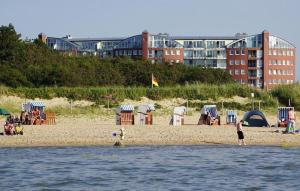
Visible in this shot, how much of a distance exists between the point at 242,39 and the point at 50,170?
91.1 m

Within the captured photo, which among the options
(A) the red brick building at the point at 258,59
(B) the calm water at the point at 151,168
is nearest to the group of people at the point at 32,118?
(B) the calm water at the point at 151,168

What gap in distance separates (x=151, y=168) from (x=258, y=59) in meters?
89.9

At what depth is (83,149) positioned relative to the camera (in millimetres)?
31688

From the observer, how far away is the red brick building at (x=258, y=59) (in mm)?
114812

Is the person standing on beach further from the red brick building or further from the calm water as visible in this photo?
the red brick building

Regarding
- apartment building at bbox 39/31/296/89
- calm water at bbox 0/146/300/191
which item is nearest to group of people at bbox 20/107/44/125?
calm water at bbox 0/146/300/191

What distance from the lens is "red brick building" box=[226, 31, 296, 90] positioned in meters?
115

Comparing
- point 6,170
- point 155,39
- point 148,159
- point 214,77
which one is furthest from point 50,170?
point 155,39

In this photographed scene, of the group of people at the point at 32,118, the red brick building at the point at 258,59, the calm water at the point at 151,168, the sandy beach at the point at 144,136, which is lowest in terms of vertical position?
the calm water at the point at 151,168

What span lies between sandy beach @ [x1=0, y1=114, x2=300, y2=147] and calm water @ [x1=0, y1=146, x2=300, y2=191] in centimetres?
107

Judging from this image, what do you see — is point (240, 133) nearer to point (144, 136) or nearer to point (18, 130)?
point (144, 136)

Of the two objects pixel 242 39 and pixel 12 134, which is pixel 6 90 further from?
pixel 242 39

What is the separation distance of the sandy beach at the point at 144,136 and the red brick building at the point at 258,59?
77.1m

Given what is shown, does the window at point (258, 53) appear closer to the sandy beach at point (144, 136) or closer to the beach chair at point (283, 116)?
the beach chair at point (283, 116)
